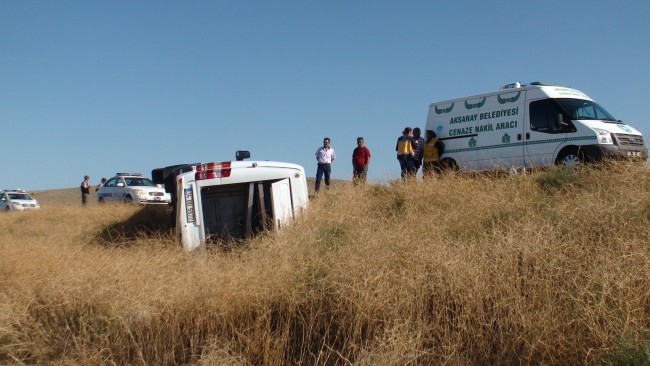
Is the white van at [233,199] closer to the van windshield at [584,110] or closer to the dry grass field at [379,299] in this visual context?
the dry grass field at [379,299]

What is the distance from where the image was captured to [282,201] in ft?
39.4

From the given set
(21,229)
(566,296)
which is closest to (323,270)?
(566,296)

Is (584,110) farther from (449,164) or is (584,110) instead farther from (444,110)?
(444,110)

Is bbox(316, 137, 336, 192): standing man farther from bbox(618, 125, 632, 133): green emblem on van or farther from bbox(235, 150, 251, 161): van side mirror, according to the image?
bbox(618, 125, 632, 133): green emblem on van

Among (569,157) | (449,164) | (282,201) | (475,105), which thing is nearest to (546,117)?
(569,157)

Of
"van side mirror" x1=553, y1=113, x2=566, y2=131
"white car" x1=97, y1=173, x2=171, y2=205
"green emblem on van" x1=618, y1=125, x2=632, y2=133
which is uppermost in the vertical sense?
"van side mirror" x1=553, y1=113, x2=566, y2=131

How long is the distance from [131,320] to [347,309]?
2434mm

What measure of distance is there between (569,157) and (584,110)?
4.33ft

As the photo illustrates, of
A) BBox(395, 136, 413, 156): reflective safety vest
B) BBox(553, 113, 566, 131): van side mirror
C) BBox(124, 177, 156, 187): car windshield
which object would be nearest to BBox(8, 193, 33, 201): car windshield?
BBox(124, 177, 156, 187): car windshield

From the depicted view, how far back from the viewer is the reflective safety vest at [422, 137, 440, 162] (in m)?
15.6

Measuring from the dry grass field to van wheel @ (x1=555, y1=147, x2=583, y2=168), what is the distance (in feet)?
13.8

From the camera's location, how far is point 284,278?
707 cm

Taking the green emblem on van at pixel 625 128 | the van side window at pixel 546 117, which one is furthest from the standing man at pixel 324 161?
the green emblem on van at pixel 625 128

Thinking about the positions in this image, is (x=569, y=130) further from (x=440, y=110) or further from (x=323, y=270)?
(x=323, y=270)
